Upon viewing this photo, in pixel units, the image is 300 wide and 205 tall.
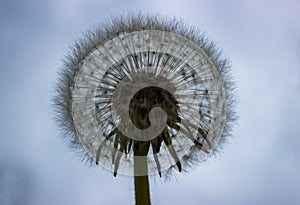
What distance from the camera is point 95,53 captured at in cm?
170

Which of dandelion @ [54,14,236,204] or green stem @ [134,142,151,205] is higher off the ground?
dandelion @ [54,14,236,204]

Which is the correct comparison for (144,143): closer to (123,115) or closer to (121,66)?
(123,115)

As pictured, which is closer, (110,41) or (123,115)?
(123,115)

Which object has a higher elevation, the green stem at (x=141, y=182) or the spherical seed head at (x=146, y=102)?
the spherical seed head at (x=146, y=102)

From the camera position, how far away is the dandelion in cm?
Answer: 160

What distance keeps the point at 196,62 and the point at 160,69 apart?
0.16 m

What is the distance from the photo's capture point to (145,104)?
63.0 inches

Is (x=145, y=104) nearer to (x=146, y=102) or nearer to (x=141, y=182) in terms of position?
(x=146, y=102)

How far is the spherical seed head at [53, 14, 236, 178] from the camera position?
1.60 metres

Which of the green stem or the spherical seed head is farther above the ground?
the spherical seed head

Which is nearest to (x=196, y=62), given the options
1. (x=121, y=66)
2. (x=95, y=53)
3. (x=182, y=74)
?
(x=182, y=74)

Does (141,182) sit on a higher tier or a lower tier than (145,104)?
lower

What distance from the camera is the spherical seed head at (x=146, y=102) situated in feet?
5.25

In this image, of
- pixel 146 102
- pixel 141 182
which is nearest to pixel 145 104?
pixel 146 102
